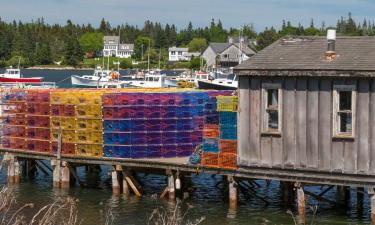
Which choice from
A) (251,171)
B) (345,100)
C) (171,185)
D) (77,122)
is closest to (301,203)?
(251,171)

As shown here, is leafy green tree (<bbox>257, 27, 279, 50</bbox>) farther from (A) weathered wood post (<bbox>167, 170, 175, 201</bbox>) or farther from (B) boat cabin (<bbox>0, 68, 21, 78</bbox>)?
(A) weathered wood post (<bbox>167, 170, 175, 201</bbox>)

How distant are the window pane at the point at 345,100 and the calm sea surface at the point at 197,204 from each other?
11.9ft

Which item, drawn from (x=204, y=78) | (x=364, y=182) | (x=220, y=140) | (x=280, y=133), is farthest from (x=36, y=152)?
(x=204, y=78)

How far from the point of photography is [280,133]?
83.2 feet

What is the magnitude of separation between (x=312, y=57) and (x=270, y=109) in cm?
196

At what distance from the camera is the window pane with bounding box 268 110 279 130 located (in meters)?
25.5

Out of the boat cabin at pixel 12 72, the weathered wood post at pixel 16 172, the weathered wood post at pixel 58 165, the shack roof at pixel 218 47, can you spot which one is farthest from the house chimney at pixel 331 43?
the shack roof at pixel 218 47

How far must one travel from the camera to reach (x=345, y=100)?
24422 mm

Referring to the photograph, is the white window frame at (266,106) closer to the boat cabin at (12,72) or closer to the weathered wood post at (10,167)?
the weathered wood post at (10,167)

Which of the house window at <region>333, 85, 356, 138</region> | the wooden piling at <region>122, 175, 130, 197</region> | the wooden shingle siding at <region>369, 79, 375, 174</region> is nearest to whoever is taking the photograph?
the wooden shingle siding at <region>369, 79, 375, 174</region>

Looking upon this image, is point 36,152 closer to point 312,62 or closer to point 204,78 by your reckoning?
point 312,62

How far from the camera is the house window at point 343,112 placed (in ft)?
79.6

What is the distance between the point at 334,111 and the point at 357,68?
1.41 meters

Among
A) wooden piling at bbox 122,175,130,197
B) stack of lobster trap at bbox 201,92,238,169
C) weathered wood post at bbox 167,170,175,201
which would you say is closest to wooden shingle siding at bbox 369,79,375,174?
stack of lobster trap at bbox 201,92,238,169
